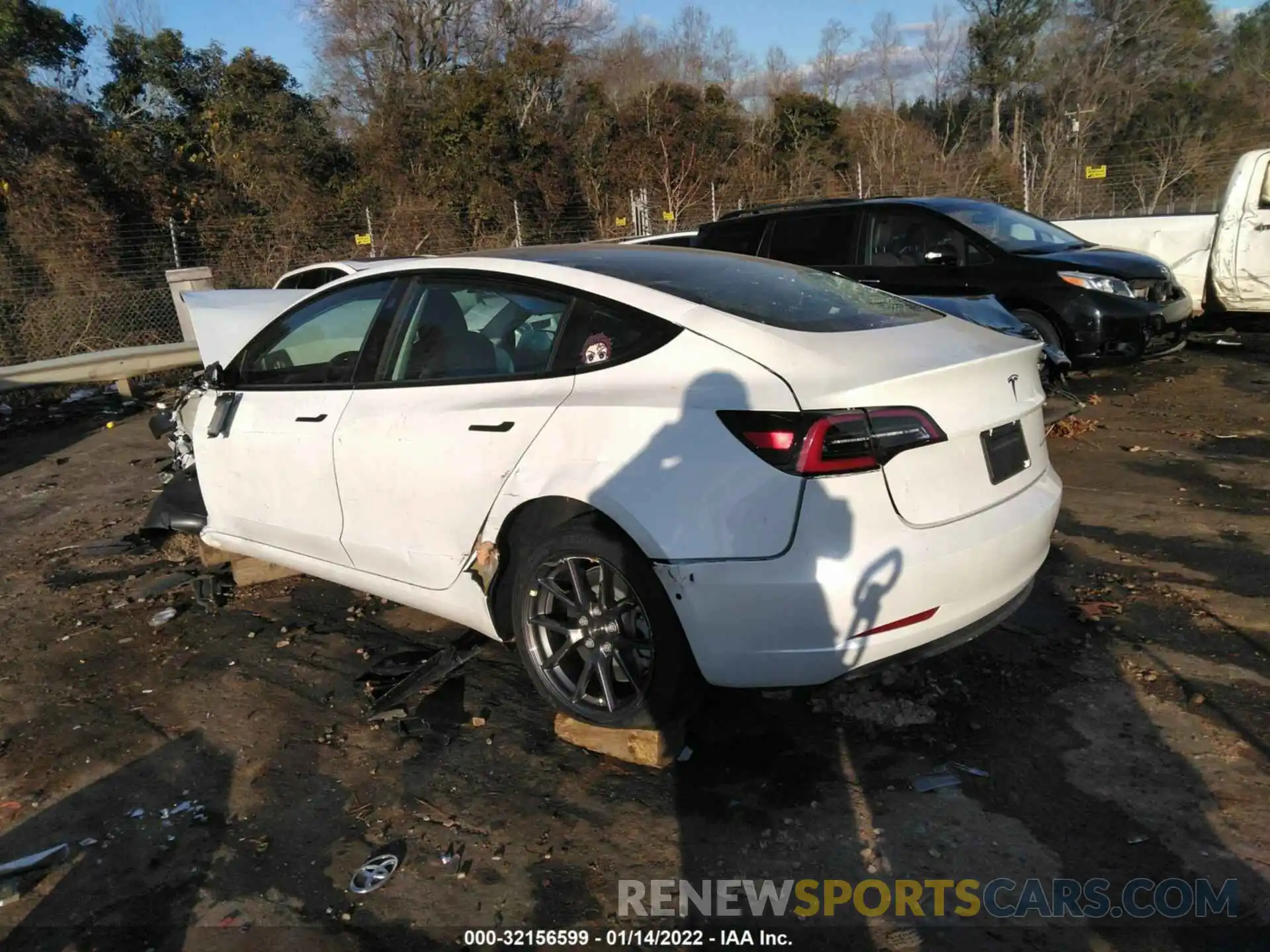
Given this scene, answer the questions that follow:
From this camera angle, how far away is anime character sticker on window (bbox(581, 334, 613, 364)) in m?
3.08

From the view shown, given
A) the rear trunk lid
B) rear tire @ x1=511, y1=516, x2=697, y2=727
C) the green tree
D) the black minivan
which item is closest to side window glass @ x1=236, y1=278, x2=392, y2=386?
rear tire @ x1=511, y1=516, x2=697, y2=727

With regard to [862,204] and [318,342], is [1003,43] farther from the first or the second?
[318,342]

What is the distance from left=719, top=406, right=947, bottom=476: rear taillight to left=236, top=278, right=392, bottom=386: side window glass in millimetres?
1949

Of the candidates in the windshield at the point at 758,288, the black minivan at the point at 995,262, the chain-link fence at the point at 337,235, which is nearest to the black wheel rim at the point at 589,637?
the windshield at the point at 758,288

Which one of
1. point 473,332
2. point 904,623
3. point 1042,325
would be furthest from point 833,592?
point 1042,325

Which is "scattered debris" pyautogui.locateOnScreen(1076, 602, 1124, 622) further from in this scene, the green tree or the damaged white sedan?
the green tree

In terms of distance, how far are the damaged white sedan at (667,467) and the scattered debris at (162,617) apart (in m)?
1.11

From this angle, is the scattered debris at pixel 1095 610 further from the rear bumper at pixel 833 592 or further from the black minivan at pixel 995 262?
the black minivan at pixel 995 262

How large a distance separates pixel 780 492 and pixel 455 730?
1590 mm

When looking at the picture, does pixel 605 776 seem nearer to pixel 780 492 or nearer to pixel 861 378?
pixel 780 492

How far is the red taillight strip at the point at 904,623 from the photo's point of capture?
107 inches

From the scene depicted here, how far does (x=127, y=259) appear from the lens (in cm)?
1536

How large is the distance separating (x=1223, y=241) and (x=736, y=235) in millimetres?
4946
